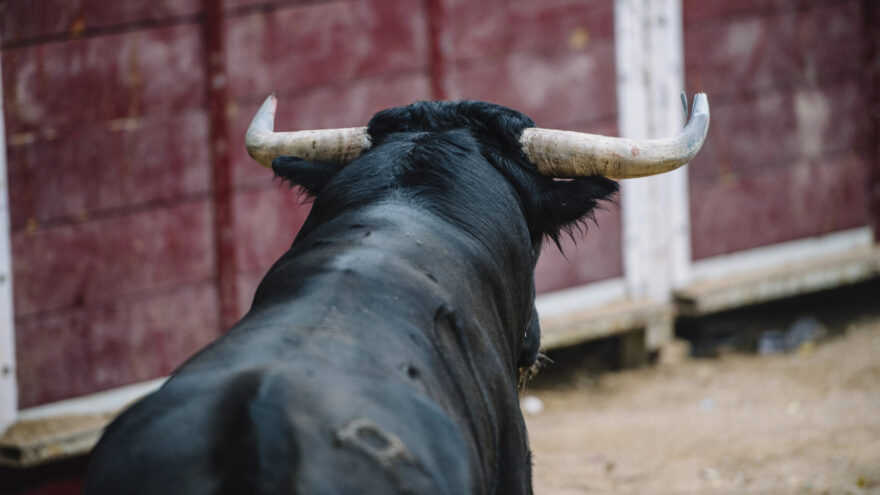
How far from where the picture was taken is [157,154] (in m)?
5.48

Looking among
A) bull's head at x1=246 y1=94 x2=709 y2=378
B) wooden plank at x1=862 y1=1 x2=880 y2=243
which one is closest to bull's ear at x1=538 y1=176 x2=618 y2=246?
bull's head at x1=246 y1=94 x2=709 y2=378

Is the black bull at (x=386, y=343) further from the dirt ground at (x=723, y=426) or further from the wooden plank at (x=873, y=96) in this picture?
the wooden plank at (x=873, y=96)

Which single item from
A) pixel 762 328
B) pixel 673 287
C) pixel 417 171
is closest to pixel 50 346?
pixel 417 171

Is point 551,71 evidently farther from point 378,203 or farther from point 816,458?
point 378,203

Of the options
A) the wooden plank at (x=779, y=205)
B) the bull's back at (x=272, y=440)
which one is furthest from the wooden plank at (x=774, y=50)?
Result: the bull's back at (x=272, y=440)

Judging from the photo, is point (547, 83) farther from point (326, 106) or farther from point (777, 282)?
point (777, 282)

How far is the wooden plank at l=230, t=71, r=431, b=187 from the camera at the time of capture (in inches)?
227

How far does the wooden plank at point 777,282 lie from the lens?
23.8 ft

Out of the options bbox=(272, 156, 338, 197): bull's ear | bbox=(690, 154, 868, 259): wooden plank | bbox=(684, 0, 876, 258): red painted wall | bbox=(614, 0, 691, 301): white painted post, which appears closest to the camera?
bbox=(272, 156, 338, 197): bull's ear

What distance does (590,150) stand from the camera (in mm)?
3170

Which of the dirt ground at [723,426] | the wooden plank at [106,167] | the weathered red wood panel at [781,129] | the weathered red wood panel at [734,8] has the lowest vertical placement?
the dirt ground at [723,426]

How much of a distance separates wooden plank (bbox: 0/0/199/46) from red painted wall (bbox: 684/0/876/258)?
330cm

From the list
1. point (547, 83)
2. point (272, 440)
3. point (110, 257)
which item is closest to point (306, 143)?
point (272, 440)

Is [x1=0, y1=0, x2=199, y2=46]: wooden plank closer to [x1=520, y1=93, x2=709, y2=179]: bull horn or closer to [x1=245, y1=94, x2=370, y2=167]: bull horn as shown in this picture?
[x1=245, y1=94, x2=370, y2=167]: bull horn
